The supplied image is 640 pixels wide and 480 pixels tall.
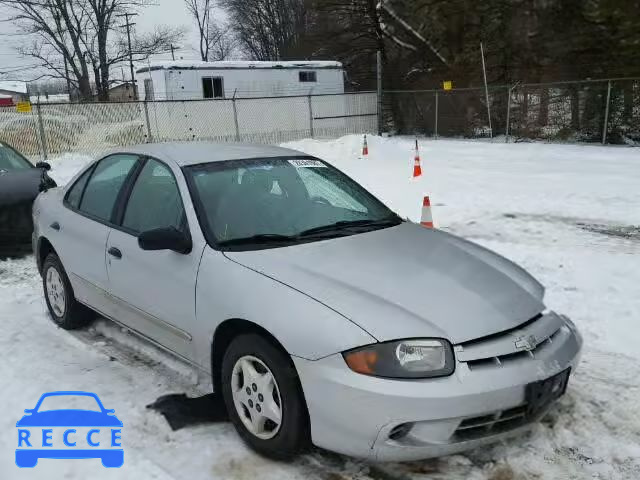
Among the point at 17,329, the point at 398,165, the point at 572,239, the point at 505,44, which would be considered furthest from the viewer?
the point at 505,44

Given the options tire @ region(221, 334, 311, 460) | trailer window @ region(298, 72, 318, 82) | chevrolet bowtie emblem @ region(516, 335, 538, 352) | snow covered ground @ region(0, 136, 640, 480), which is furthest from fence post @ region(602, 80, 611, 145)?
tire @ region(221, 334, 311, 460)

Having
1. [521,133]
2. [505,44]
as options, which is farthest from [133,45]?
[521,133]

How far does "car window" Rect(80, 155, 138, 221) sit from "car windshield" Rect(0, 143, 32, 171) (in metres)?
4.14

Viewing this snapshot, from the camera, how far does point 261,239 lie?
3.34 meters

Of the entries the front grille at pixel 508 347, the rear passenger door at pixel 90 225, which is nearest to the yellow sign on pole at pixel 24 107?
the rear passenger door at pixel 90 225

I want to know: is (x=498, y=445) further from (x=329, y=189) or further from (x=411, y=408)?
(x=329, y=189)

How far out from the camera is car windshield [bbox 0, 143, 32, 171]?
804 cm

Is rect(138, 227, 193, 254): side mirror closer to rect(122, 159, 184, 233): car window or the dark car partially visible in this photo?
rect(122, 159, 184, 233): car window

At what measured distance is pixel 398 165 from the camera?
563 inches

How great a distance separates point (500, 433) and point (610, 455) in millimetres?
672

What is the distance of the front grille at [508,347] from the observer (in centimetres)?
260

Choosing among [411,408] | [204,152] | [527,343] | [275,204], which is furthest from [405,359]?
[204,152]

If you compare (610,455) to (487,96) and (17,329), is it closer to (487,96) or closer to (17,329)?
(17,329)

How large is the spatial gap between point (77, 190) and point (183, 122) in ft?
50.7
